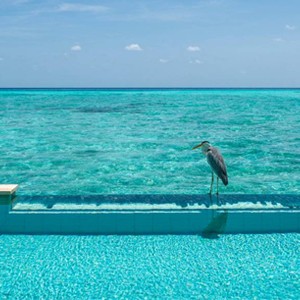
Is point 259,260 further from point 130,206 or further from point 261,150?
point 261,150

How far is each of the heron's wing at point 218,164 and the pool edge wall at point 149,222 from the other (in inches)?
27.3

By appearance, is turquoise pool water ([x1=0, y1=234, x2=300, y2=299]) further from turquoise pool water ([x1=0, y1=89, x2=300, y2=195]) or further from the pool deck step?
turquoise pool water ([x1=0, y1=89, x2=300, y2=195])

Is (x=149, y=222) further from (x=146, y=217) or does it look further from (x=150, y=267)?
(x=150, y=267)

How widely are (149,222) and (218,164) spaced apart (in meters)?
1.56

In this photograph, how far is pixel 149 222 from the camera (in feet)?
19.8

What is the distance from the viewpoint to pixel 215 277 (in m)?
4.81

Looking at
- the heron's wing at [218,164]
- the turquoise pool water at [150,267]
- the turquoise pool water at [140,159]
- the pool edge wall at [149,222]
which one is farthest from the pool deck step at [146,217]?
the turquoise pool water at [140,159]

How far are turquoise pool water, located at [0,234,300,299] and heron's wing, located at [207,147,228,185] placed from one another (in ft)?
3.86

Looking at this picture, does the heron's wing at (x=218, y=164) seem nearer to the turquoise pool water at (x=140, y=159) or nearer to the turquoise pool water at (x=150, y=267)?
the turquoise pool water at (x=150, y=267)

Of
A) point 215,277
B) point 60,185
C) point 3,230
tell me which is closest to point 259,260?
point 215,277

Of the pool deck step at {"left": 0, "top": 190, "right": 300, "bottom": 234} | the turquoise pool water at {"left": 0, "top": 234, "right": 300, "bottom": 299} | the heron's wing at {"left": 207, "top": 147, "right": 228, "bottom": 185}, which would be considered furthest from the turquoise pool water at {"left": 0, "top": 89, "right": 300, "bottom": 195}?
the turquoise pool water at {"left": 0, "top": 234, "right": 300, "bottom": 299}

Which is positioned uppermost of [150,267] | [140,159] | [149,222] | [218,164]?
[218,164]

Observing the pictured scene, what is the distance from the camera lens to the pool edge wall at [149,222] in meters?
5.96

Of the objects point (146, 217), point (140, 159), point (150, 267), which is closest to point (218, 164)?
point (146, 217)
